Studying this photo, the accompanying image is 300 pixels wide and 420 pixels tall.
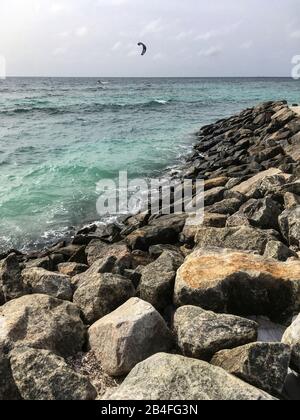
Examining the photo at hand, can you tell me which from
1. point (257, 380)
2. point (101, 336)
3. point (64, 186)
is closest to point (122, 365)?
point (101, 336)

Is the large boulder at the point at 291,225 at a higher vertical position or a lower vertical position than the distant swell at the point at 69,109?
lower

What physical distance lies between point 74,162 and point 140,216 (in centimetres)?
738

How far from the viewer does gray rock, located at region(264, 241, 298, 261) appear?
4.73 meters

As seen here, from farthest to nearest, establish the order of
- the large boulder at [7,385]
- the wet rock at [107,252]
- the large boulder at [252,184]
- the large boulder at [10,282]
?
1. the large boulder at [252,184]
2. the wet rock at [107,252]
3. the large boulder at [10,282]
4. the large boulder at [7,385]

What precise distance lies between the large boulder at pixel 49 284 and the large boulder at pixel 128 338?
102 centimetres

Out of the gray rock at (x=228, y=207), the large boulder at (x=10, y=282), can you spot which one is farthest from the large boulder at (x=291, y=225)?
the large boulder at (x=10, y=282)

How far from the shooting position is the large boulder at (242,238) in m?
5.18

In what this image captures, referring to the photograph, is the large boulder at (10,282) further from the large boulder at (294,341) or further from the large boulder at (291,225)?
the large boulder at (291,225)

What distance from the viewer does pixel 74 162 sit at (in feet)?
51.5

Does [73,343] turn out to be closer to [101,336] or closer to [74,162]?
[101,336]

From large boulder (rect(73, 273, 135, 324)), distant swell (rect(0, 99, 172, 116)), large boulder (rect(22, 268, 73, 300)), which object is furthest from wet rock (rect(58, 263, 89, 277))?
distant swell (rect(0, 99, 172, 116))

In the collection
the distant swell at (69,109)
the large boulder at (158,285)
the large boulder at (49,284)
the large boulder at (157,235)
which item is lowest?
the large boulder at (157,235)

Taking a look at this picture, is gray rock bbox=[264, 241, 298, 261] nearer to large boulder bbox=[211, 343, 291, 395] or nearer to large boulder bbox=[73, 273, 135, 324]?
large boulder bbox=[73, 273, 135, 324]
